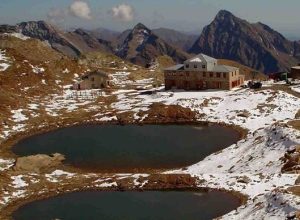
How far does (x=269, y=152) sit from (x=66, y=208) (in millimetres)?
26786

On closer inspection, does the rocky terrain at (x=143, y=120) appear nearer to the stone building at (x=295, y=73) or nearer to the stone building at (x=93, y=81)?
the stone building at (x=93, y=81)

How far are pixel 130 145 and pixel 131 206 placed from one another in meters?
26.3

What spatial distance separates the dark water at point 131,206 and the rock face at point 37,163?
39.0ft

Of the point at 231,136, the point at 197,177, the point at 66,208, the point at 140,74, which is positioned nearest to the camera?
the point at 66,208

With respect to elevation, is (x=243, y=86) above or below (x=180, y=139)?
above

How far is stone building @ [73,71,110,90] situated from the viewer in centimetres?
12862

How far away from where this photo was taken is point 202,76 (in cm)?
11475

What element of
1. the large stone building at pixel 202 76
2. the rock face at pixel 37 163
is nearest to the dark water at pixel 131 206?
the rock face at pixel 37 163

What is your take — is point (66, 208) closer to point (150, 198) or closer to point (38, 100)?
point (150, 198)

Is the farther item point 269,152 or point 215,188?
point 269,152

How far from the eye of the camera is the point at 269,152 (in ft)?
203

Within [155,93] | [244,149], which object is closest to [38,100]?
[155,93]

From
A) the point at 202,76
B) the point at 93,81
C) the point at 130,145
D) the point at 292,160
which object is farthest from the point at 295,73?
the point at 292,160

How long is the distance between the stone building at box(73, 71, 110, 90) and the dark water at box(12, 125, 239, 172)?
35.3m
